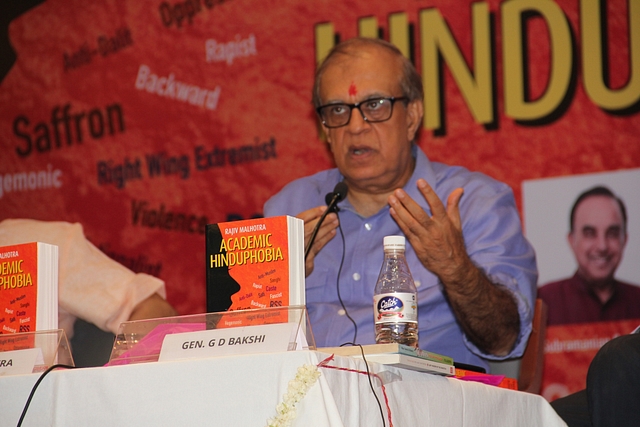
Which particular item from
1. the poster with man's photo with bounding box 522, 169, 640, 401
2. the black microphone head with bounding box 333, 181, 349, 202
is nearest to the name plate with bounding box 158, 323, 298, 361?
the black microphone head with bounding box 333, 181, 349, 202

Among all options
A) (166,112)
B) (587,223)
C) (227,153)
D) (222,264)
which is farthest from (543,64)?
(222,264)

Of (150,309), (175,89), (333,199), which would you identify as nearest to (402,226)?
(333,199)

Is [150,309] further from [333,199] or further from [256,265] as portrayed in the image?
[256,265]

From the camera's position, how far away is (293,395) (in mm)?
1052

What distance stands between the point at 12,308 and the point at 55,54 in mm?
3309

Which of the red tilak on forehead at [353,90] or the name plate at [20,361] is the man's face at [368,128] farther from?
the name plate at [20,361]

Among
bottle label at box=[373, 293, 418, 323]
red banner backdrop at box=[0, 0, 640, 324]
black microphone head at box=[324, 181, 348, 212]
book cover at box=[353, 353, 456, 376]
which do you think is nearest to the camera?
book cover at box=[353, 353, 456, 376]

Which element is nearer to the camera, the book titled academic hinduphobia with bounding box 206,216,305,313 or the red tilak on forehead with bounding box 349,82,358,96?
the book titled academic hinduphobia with bounding box 206,216,305,313

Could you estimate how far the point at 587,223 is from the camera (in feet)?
11.0

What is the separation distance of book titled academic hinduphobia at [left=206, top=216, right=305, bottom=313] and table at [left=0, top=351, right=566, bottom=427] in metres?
0.18

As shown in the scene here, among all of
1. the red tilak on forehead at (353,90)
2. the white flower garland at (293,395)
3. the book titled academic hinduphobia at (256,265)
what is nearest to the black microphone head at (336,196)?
the red tilak on forehead at (353,90)

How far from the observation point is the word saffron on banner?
13.6ft

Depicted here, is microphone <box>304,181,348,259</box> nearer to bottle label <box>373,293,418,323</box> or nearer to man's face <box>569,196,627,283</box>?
bottle label <box>373,293,418,323</box>

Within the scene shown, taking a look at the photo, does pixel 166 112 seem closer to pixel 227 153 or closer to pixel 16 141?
pixel 227 153
